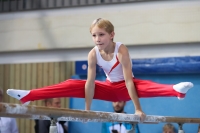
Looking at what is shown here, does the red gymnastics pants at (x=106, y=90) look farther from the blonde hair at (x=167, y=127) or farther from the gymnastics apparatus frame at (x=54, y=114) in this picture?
the blonde hair at (x=167, y=127)

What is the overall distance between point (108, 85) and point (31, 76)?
158 inches

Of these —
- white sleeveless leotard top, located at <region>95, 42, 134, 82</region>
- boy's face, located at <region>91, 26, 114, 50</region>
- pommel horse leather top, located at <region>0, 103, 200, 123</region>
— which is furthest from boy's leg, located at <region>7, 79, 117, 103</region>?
pommel horse leather top, located at <region>0, 103, 200, 123</region>

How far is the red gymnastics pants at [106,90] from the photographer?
13.8ft

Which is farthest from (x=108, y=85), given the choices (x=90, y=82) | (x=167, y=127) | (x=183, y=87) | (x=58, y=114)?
(x=167, y=127)

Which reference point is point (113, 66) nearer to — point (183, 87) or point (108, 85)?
point (108, 85)

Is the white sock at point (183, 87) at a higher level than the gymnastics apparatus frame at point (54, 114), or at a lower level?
higher

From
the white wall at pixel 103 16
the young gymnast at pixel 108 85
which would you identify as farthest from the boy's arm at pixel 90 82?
the white wall at pixel 103 16

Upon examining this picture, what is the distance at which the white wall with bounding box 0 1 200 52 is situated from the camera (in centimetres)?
724

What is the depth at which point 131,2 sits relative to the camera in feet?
24.9

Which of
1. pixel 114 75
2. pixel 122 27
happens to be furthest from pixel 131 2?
pixel 114 75

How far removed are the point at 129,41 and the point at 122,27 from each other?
1.02 ft

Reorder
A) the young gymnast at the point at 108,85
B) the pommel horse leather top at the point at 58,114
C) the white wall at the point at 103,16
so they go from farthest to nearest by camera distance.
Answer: the white wall at the point at 103,16, the young gymnast at the point at 108,85, the pommel horse leather top at the point at 58,114

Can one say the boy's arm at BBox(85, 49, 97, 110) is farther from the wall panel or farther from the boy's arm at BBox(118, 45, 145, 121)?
the wall panel

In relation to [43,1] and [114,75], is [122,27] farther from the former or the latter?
[114,75]
